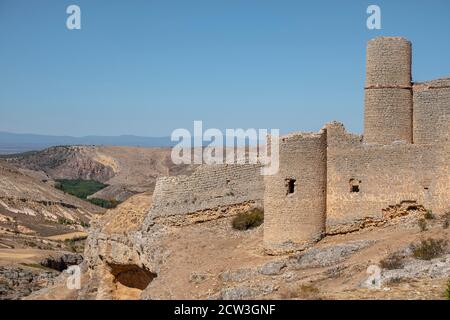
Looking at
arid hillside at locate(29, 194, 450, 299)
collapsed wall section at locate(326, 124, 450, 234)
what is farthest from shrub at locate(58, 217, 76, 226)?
collapsed wall section at locate(326, 124, 450, 234)

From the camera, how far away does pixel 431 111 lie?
58.3 feet

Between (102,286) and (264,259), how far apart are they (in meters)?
7.72

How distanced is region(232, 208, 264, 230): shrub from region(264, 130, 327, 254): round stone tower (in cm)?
342

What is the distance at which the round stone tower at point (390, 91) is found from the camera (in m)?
18.1

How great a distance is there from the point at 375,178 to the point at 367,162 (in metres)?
0.49

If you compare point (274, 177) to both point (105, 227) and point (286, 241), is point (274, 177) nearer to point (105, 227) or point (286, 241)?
point (286, 241)

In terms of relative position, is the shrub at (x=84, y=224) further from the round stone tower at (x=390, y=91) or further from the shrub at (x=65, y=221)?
the round stone tower at (x=390, y=91)

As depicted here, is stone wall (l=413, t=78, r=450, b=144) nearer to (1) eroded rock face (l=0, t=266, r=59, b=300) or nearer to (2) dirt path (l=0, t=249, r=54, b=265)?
(1) eroded rock face (l=0, t=266, r=59, b=300)

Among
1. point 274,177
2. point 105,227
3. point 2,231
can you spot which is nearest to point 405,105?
point 274,177

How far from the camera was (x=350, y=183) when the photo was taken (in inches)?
723

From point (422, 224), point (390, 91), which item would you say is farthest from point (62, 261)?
point (422, 224)

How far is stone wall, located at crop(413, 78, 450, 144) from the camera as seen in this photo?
17.4 meters

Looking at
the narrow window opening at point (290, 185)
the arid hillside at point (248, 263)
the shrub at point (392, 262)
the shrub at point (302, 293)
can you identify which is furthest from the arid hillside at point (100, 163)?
the shrub at point (302, 293)

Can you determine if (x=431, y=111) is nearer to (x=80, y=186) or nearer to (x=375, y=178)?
(x=375, y=178)
